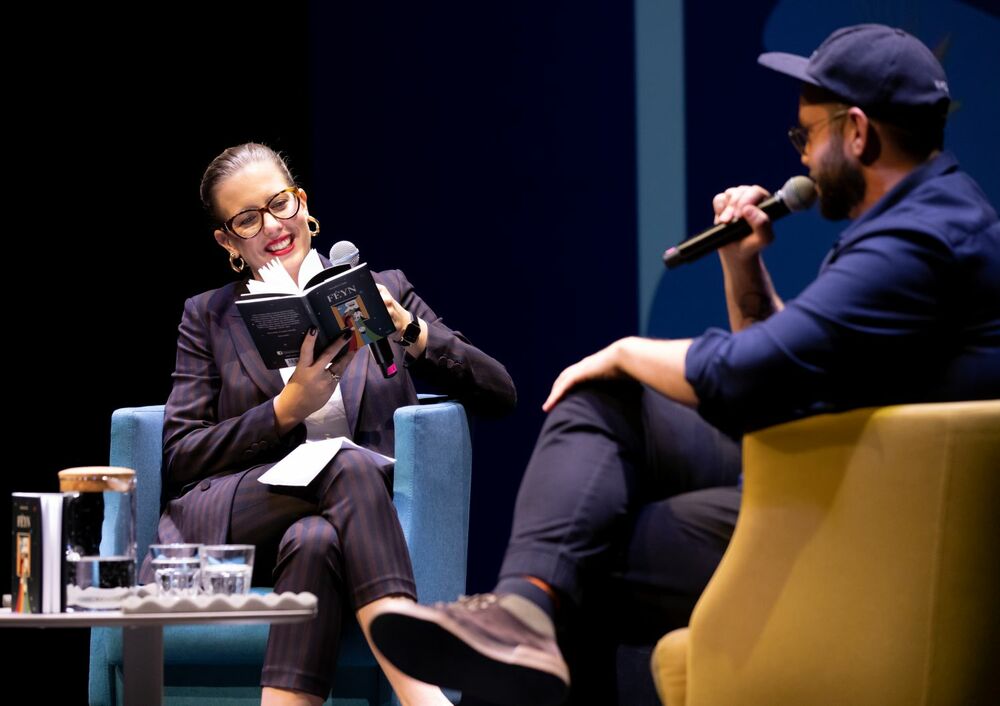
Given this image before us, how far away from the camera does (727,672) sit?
178cm

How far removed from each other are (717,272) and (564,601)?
228 cm

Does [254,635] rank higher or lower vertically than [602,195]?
lower

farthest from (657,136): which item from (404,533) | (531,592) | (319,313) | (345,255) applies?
(531,592)

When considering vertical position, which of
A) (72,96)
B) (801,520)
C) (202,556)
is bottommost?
(202,556)

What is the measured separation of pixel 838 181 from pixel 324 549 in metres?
1.24

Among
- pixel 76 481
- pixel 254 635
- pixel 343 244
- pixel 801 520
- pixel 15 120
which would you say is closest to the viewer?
pixel 801 520

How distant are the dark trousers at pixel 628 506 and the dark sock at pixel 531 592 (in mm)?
14

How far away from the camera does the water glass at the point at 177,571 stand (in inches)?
87.7

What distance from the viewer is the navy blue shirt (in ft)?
5.75

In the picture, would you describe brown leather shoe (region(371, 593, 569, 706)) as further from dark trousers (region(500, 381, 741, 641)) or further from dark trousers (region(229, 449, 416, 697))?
dark trousers (region(229, 449, 416, 697))

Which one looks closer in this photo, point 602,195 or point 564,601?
point 564,601

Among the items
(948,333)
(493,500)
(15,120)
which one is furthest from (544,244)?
(948,333)

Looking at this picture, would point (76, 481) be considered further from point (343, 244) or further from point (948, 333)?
point (948, 333)

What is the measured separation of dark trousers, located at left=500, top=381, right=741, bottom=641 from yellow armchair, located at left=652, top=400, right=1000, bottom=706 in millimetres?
141
